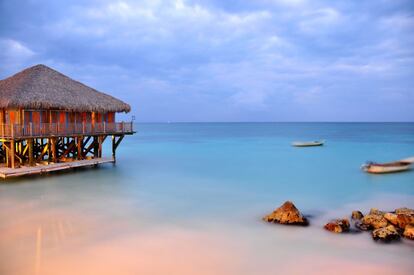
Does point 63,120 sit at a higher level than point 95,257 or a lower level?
higher

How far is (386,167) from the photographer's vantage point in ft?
61.9

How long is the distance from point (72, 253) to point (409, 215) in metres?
8.92

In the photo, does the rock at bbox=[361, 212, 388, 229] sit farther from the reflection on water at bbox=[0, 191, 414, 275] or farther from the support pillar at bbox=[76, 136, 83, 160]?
the support pillar at bbox=[76, 136, 83, 160]

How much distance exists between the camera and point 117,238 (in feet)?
28.8

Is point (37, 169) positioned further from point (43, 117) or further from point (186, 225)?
point (186, 225)

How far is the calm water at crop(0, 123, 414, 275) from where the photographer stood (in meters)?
7.44

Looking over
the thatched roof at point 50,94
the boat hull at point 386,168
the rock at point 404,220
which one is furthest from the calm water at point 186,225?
the thatched roof at point 50,94

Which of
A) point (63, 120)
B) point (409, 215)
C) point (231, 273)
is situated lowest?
point (231, 273)

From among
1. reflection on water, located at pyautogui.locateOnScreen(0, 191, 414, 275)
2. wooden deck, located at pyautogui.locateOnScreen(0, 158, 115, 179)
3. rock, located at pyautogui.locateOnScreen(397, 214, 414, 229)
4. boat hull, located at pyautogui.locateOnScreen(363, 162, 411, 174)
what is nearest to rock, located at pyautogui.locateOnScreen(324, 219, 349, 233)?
reflection on water, located at pyautogui.locateOnScreen(0, 191, 414, 275)

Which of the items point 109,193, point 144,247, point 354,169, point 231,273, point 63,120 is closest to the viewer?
point 231,273

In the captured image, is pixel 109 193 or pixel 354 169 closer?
pixel 109 193

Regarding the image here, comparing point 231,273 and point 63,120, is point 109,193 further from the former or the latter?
point 231,273

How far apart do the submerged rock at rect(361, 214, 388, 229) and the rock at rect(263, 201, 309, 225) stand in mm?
1610

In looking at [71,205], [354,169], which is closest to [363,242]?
[71,205]
